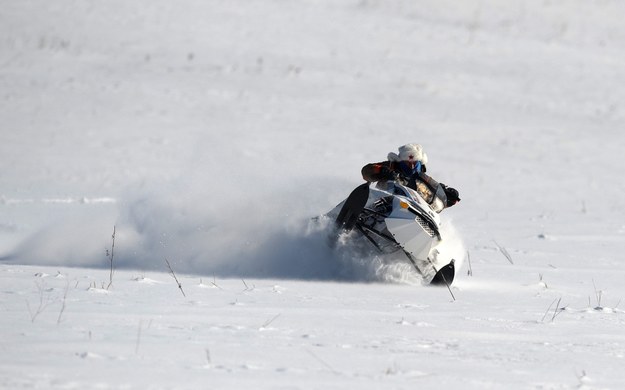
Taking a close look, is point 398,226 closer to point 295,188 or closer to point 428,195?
point 428,195

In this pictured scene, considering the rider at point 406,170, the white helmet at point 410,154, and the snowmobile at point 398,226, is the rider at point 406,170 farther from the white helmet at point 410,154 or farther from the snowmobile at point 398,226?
the snowmobile at point 398,226

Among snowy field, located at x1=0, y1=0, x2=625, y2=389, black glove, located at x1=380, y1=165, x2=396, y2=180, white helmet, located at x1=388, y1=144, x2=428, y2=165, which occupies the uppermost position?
white helmet, located at x1=388, y1=144, x2=428, y2=165

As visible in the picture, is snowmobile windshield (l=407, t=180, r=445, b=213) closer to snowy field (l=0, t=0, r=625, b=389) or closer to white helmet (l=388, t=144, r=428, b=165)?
white helmet (l=388, t=144, r=428, b=165)

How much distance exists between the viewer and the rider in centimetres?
977

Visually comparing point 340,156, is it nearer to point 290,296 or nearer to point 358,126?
point 358,126

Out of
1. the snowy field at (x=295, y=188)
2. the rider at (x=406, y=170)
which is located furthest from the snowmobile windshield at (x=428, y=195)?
the snowy field at (x=295, y=188)

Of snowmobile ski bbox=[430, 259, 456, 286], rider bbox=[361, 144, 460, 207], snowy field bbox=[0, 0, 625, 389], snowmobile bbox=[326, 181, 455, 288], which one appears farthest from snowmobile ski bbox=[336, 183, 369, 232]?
snowmobile ski bbox=[430, 259, 456, 286]

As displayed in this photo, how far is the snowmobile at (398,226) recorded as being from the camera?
29.7 ft

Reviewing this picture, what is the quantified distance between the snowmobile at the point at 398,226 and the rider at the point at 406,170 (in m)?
0.36

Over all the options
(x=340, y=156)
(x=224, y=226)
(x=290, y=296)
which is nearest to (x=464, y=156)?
(x=340, y=156)

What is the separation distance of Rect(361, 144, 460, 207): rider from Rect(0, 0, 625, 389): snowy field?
53 centimetres

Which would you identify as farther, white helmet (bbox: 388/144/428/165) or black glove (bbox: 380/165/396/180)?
white helmet (bbox: 388/144/428/165)

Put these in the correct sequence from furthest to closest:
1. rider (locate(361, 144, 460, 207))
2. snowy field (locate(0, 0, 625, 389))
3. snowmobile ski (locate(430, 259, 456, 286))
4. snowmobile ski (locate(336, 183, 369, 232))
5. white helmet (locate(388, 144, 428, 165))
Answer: white helmet (locate(388, 144, 428, 165)), rider (locate(361, 144, 460, 207)), snowmobile ski (locate(430, 259, 456, 286)), snowmobile ski (locate(336, 183, 369, 232)), snowy field (locate(0, 0, 625, 389))

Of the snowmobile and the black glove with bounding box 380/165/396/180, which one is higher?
the black glove with bounding box 380/165/396/180
